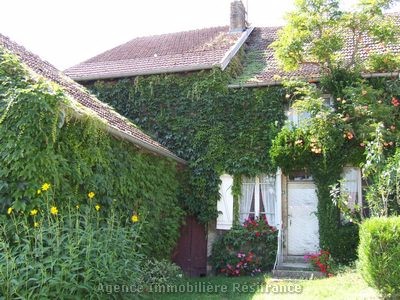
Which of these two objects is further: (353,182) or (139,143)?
(353,182)

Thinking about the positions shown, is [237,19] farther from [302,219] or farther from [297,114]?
[302,219]

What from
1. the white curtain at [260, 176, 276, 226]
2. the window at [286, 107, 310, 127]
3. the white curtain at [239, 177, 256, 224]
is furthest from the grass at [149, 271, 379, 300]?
the window at [286, 107, 310, 127]

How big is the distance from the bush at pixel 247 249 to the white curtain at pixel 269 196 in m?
0.30

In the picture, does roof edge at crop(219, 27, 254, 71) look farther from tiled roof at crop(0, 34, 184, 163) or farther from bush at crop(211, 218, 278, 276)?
bush at crop(211, 218, 278, 276)

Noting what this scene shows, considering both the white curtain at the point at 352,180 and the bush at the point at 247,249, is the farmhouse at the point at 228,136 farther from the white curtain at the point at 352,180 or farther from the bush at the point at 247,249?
the bush at the point at 247,249

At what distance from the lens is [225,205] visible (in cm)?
1188

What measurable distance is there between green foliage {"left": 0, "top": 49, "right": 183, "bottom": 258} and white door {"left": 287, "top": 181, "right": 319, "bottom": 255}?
4329 mm

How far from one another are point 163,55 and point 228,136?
425 cm

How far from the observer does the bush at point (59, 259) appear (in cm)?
510

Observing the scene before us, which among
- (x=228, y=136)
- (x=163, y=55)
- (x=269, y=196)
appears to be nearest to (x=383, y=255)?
(x=269, y=196)

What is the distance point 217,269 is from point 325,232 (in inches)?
116

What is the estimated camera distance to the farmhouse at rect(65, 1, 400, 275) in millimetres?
11570

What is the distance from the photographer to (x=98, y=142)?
8008 mm

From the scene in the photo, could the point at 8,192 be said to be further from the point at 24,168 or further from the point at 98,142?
the point at 98,142
